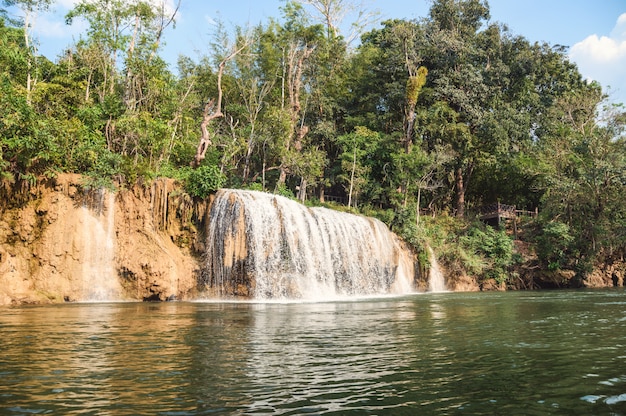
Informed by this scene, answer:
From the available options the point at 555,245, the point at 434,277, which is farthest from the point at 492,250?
the point at 434,277

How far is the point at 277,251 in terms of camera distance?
64.7ft

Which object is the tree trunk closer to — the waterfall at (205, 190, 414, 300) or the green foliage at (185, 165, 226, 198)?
the waterfall at (205, 190, 414, 300)

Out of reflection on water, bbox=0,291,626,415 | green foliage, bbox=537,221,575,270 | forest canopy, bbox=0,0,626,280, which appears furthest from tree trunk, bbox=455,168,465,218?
reflection on water, bbox=0,291,626,415

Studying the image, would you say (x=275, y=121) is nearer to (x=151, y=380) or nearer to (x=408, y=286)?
(x=408, y=286)

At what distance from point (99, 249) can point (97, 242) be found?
260mm

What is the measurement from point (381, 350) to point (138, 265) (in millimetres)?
13651

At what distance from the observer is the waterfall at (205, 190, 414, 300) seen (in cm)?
1909

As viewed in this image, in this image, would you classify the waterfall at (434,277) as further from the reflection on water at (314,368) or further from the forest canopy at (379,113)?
the reflection on water at (314,368)

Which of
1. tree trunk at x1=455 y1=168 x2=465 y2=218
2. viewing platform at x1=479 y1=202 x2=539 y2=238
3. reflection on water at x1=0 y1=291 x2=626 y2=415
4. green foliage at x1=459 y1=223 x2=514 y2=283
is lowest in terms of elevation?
reflection on water at x1=0 y1=291 x2=626 y2=415

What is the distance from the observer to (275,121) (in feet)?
109

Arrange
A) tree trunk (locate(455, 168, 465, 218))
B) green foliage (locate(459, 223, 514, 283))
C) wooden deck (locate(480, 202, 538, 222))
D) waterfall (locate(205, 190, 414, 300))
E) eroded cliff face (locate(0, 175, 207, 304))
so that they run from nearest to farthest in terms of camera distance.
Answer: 1. eroded cliff face (locate(0, 175, 207, 304))
2. waterfall (locate(205, 190, 414, 300))
3. green foliage (locate(459, 223, 514, 283))
4. wooden deck (locate(480, 202, 538, 222))
5. tree trunk (locate(455, 168, 465, 218))

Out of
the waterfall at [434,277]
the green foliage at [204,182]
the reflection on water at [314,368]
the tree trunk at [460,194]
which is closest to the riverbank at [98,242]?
the green foliage at [204,182]

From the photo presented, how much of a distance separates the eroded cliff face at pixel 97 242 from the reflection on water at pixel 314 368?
8.04 metres

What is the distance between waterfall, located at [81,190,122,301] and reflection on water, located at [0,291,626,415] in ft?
28.0
